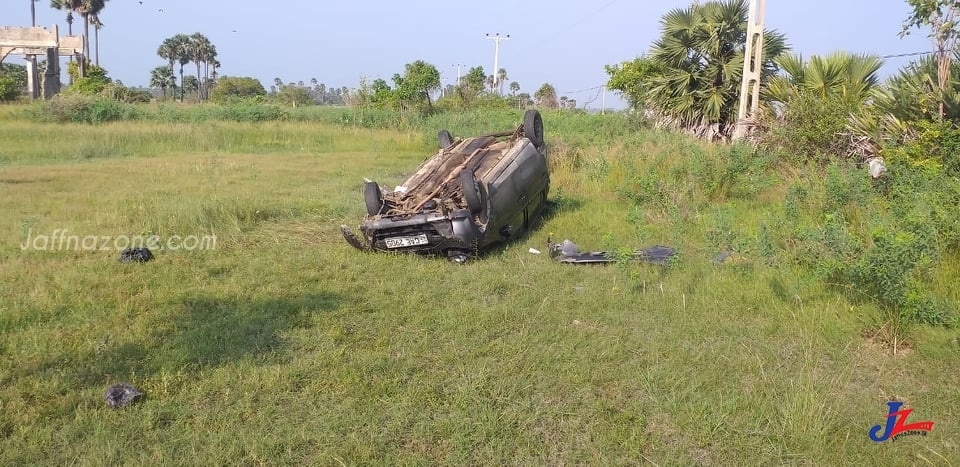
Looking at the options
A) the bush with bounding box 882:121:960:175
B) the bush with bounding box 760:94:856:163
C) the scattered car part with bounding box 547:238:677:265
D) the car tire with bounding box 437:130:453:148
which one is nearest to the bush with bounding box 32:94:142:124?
the car tire with bounding box 437:130:453:148

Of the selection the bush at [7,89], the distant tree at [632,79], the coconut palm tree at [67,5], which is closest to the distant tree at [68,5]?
the coconut palm tree at [67,5]

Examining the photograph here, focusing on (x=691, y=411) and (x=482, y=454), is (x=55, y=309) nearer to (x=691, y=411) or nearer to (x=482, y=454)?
(x=482, y=454)

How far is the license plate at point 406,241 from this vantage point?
6.68 metres

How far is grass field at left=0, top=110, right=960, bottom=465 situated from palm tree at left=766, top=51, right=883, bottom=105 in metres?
5.35

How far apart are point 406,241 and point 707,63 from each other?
12305mm

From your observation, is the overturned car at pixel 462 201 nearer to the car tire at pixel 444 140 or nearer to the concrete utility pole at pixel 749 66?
the car tire at pixel 444 140

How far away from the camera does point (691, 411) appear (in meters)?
3.51

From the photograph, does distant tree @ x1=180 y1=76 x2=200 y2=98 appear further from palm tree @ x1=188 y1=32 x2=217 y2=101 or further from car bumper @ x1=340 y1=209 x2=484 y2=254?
car bumper @ x1=340 y1=209 x2=484 y2=254

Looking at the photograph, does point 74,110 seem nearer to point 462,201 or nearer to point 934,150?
point 462,201

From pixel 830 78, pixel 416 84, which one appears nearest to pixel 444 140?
pixel 830 78

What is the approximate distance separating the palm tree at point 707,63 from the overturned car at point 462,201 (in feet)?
28.3

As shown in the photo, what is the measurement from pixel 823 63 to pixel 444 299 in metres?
10.8

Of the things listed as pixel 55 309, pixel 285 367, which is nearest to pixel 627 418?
pixel 285 367

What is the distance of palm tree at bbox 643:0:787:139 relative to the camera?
1550 centimetres
